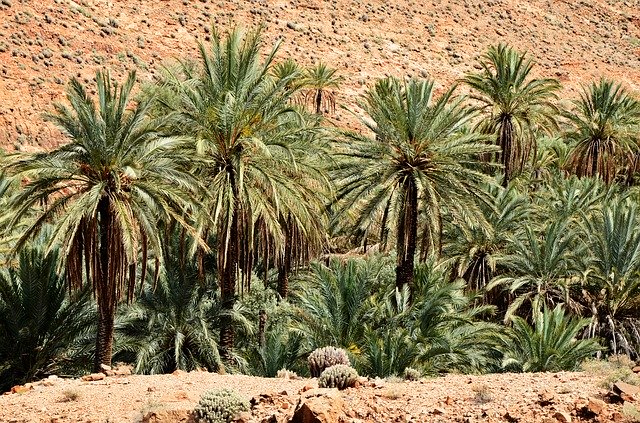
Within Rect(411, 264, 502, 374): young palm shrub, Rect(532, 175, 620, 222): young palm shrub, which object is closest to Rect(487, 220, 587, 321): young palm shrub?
Rect(532, 175, 620, 222): young palm shrub

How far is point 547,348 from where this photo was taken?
13953 millimetres

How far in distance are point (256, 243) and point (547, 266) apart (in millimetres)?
8140

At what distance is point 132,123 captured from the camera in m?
13.8

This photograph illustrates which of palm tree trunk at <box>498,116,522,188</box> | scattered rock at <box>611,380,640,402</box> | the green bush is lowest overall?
the green bush

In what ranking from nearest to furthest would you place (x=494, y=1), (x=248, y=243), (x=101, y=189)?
(x=101, y=189)
(x=248, y=243)
(x=494, y=1)

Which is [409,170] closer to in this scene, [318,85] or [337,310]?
[337,310]

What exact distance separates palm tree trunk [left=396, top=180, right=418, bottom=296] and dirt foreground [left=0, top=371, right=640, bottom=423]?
641 centimetres

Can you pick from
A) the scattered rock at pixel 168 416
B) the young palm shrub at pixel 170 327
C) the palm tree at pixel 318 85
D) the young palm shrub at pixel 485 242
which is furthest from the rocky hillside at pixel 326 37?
the scattered rock at pixel 168 416

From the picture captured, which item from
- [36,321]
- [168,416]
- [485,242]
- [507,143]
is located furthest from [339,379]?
[507,143]

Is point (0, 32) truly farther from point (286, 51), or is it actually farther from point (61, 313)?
point (61, 313)

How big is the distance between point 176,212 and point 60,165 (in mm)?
2283

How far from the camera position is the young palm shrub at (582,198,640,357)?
18250mm

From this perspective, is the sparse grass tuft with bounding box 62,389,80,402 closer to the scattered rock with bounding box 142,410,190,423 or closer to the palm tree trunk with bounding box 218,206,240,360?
the scattered rock with bounding box 142,410,190,423

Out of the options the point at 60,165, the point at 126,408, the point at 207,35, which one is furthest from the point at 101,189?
the point at 207,35
